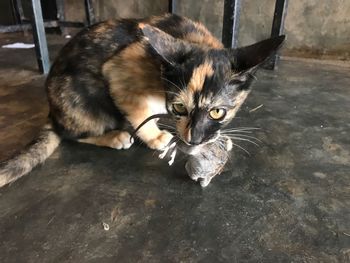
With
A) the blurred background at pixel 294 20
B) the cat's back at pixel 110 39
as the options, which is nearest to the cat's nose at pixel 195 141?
the cat's back at pixel 110 39

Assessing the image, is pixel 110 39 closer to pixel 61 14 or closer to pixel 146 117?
pixel 146 117

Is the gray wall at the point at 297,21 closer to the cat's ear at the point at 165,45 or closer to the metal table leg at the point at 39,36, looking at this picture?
the metal table leg at the point at 39,36

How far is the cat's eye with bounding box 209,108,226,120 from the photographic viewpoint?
1113 millimetres

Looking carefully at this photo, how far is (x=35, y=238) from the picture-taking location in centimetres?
99

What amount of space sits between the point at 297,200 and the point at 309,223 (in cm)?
11

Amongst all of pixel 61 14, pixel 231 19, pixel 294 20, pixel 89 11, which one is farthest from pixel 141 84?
pixel 61 14

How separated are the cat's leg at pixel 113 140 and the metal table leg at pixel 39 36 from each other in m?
1.17

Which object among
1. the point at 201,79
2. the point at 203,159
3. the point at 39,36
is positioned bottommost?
the point at 203,159

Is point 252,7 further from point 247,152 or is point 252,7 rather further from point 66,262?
point 66,262

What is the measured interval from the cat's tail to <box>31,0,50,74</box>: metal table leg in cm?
110

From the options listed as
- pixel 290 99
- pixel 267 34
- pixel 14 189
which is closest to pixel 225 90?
pixel 14 189

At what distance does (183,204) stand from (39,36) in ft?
6.01

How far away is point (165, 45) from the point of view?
1105mm

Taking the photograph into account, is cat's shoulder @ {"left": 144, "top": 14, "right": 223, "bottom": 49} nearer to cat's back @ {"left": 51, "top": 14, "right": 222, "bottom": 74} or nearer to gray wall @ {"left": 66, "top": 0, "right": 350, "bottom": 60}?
cat's back @ {"left": 51, "top": 14, "right": 222, "bottom": 74}
